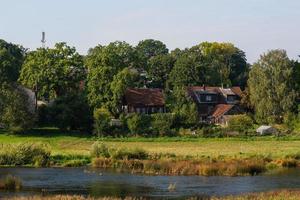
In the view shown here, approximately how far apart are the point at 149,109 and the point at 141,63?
17189 mm

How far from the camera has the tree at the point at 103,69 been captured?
104750 mm

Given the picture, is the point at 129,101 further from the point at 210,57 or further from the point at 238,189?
the point at 238,189

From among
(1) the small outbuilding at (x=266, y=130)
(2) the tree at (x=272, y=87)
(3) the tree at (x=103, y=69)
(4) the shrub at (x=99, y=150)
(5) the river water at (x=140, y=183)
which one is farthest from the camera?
(2) the tree at (x=272, y=87)

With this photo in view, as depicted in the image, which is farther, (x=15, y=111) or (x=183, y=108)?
(x=183, y=108)

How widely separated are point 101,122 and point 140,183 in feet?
147

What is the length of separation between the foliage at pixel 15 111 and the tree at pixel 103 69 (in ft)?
38.6

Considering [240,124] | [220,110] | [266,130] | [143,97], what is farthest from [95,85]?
[266,130]

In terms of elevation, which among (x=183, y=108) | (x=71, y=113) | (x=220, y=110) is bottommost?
(x=71, y=113)

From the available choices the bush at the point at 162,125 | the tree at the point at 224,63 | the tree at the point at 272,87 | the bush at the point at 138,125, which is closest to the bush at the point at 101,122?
the bush at the point at 138,125

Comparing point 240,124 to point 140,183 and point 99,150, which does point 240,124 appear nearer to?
point 99,150

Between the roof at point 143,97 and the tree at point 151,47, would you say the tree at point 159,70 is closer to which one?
the roof at point 143,97

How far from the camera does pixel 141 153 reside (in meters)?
66.3

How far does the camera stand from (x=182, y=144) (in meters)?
84.1

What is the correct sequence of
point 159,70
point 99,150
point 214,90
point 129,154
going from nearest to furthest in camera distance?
point 129,154, point 99,150, point 214,90, point 159,70
